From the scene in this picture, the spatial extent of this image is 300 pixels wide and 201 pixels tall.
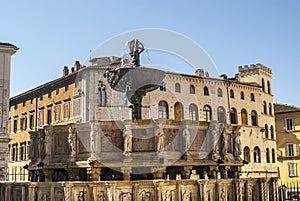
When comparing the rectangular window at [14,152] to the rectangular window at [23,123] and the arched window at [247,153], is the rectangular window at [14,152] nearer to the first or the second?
the rectangular window at [23,123]

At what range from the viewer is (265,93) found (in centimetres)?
4450

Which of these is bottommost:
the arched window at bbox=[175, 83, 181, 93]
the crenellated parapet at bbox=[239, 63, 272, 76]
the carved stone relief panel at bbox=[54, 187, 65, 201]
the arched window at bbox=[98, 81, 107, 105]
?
the carved stone relief panel at bbox=[54, 187, 65, 201]

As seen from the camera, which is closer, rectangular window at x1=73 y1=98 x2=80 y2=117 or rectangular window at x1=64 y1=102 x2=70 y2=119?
rectangular window at x1=73 y1=98 x2=80 y2=117

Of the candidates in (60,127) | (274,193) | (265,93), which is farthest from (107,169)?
(265,93)

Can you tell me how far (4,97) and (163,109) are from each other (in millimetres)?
13490

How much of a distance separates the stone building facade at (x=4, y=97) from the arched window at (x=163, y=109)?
12509 mm

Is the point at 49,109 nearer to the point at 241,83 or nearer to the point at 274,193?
the point at 241,83

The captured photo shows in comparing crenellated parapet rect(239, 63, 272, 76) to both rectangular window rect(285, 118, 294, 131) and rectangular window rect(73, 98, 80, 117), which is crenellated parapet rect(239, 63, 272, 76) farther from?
rectangular window rect(73, 98, 80, 117)

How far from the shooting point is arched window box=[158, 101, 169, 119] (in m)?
34.8

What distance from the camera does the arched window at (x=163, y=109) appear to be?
114ft

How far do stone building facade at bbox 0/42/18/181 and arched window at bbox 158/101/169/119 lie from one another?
12509 millimetres

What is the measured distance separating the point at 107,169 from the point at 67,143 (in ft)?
4.50

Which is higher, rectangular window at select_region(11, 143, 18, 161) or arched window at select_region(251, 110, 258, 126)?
arched window at select_region(251, 110, 258, 126)

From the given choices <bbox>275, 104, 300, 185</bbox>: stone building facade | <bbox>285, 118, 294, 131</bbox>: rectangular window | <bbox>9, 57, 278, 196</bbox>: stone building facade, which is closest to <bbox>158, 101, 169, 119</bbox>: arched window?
<bbox>9, 57, 278, 196</bbox>: stone building facade
